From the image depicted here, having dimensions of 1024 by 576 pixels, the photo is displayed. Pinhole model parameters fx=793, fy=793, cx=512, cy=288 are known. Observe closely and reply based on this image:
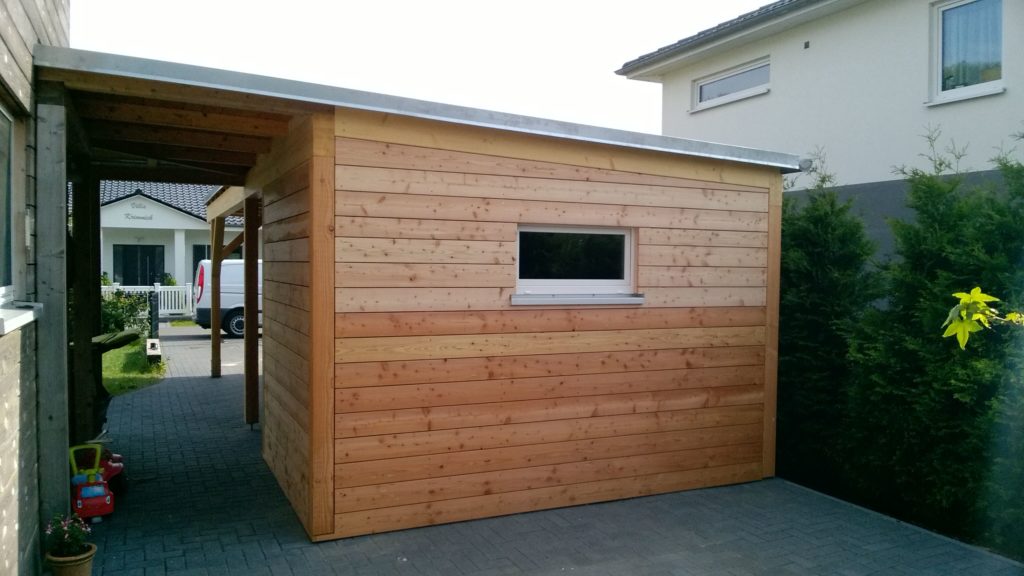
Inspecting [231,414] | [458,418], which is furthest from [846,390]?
[231,414]

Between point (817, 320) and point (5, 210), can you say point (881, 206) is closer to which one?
point (817, 320)

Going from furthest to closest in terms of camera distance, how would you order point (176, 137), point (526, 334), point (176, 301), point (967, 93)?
point (176, 301), point (967, 93), point (176, 137), point (526, 334)

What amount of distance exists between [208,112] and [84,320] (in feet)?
11.7

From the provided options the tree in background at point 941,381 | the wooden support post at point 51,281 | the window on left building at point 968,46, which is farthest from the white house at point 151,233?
the tree in background at point 941,381

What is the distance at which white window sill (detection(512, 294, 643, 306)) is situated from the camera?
19.2ft

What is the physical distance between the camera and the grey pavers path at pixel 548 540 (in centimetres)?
489

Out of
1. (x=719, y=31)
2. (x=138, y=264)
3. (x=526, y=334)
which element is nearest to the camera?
(x=526, y=334)

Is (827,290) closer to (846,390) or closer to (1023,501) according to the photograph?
(846,390)

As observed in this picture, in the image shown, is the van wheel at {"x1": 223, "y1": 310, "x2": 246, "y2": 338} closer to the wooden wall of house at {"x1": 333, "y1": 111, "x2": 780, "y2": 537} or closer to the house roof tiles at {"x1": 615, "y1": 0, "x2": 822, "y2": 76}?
the house roof tiles at {"x1": 615, "y1": 0, "x2": 822, "y2": 76}

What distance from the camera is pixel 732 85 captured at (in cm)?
1259

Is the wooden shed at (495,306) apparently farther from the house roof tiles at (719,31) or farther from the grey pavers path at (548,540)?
the house roof tiles at (719,31)

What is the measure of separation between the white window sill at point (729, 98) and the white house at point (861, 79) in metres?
0.02

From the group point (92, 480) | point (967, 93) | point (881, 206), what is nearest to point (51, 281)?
point (92, 480)

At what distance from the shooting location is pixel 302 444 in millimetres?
5523
